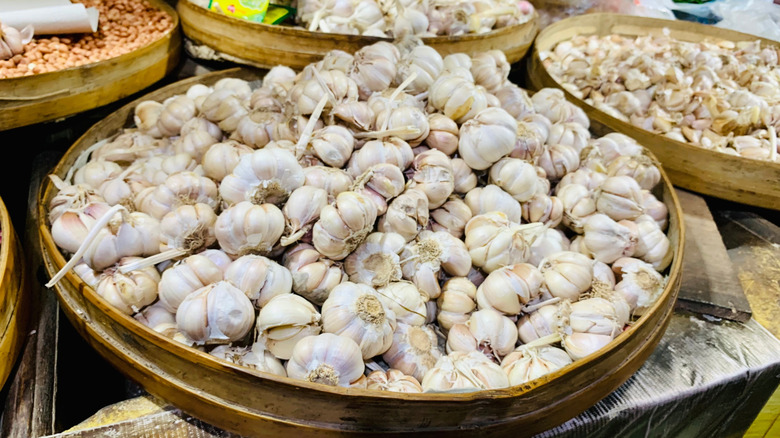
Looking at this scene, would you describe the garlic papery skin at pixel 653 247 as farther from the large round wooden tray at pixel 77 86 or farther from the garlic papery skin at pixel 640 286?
the large round wooden tray at pixel 77 86

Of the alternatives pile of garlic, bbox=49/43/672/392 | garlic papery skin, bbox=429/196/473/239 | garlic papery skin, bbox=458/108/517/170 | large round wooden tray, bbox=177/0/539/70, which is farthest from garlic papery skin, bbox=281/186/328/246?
large round wooden tray, bbox=177/0/539/70

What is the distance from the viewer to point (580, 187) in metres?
1.53

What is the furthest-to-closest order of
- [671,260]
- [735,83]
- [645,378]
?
[735,83] → [671,260] → [645,378]

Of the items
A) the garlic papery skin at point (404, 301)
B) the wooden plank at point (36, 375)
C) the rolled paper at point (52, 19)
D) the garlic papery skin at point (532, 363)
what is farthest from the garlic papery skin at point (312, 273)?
the rolled paper at point (52, 19)

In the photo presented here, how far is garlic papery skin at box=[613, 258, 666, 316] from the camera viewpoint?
1336 millimetres

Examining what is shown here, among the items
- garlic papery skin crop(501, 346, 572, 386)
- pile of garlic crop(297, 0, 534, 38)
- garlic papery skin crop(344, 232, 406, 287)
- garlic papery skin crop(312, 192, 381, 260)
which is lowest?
garlic papery skin crop(501, 346, 572, 386)

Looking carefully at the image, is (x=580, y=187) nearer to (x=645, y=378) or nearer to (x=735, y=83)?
(x=645, y=378)

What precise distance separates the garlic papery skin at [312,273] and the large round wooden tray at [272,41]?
1.14 metres

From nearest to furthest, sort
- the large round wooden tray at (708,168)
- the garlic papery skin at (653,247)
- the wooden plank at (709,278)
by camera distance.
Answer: the garlic papery skin at (653,247), the wooden plank at (709,278), the large round wooden tray at (708,168)

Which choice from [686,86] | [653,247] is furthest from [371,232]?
[686,86]

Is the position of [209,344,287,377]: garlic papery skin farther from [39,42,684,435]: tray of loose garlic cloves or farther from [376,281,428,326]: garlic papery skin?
[376,281,428,326]: garlic papery skin

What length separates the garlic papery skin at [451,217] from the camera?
4.50ft

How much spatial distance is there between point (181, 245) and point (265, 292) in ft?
0.84

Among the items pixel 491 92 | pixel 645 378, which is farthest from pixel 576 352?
pixel 491 92
